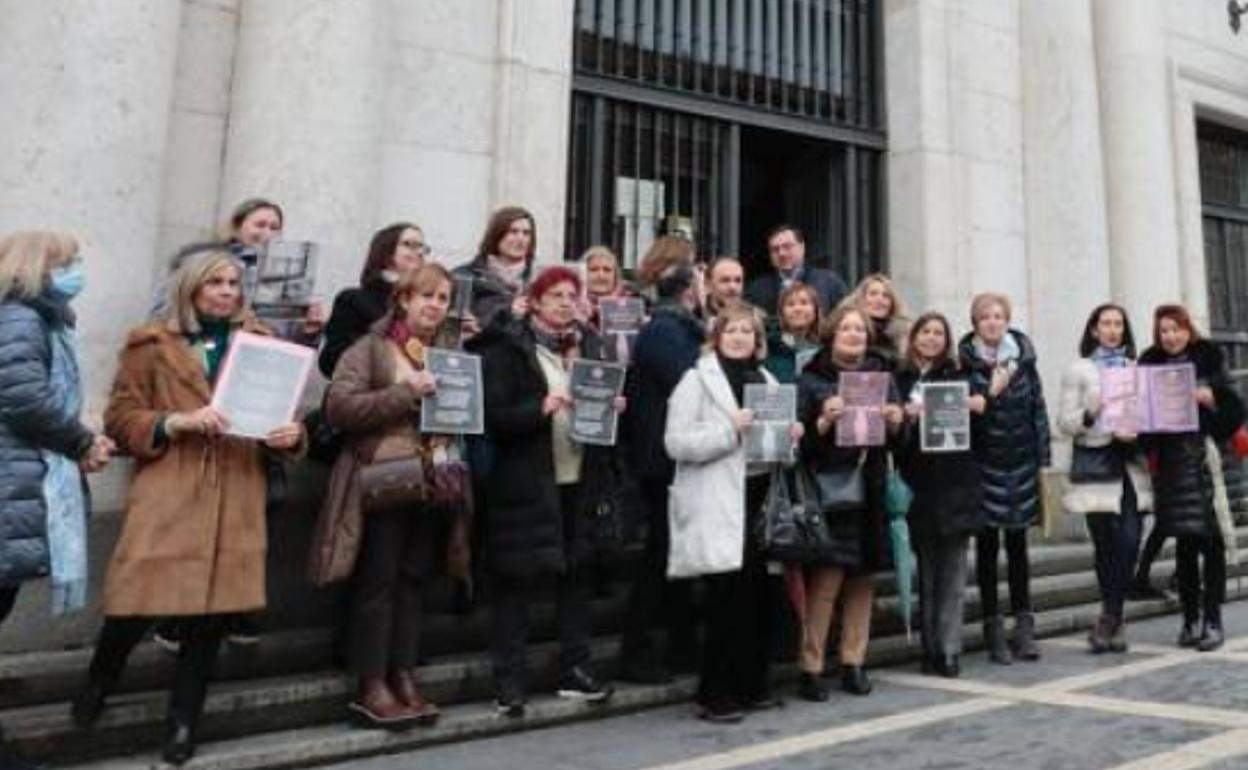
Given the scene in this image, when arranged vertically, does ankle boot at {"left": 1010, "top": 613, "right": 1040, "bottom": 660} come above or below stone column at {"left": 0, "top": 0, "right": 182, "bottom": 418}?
below

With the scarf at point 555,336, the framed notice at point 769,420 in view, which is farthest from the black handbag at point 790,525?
the scarf at point 555,336

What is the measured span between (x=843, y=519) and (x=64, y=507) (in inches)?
125

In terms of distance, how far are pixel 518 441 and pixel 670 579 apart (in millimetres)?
1002

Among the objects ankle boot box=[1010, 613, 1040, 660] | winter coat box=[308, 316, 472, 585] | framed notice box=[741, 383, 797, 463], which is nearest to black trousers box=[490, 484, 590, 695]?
winter coat box=[308, 316, 472, 585]

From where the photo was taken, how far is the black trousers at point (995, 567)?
228 inches

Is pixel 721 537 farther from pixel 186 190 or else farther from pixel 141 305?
pixel 186 190

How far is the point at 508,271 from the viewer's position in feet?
16.3

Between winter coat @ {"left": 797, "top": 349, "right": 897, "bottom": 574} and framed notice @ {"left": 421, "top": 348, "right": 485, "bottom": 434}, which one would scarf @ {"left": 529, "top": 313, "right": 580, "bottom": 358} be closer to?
framed notice @ {"left": 421, "top": 348, "right": 485, "bottom": 434}

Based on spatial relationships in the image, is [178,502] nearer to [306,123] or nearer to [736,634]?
[736,634]

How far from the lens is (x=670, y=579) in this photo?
491cm

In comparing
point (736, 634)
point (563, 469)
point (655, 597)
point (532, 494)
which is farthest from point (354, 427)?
point (736, 634)

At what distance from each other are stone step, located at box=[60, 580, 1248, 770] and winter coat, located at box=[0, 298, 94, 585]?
33.9 inches

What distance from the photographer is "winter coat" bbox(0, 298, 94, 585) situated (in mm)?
3400

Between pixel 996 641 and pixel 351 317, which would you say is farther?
pixel 996 641
